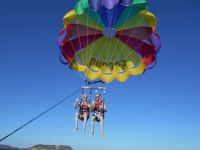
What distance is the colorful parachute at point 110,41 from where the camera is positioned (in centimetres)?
1096

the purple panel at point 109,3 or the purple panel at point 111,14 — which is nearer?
the purple panel at point 109,3

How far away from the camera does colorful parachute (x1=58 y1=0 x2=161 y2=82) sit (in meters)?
11.0

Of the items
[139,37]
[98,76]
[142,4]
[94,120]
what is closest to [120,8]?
[142,4]

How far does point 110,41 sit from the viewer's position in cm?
1215

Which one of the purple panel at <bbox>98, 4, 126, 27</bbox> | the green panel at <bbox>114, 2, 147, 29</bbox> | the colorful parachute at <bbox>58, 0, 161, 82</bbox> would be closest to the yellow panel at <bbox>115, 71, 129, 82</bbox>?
the colorful parachute at <bbox>58, 0, 161, 82</bbox>

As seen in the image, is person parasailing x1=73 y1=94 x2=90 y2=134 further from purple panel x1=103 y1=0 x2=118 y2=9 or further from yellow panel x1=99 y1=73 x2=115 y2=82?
purple panel x1=103 y1=0 x2=118 y2=9

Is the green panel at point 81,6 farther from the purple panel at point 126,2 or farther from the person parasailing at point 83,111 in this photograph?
the person parasailing at point 83,111

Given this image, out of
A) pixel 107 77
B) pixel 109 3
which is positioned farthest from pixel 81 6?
pixel 107 77

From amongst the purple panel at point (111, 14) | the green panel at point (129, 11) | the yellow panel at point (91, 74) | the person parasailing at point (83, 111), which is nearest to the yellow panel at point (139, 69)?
the yellow panel at point (91, 74)

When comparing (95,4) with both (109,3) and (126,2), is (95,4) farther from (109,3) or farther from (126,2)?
(126,2)

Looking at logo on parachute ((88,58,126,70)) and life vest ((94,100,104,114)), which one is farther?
logo on parachute ((88,58,126,70))

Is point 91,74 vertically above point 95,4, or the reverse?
point 95,4

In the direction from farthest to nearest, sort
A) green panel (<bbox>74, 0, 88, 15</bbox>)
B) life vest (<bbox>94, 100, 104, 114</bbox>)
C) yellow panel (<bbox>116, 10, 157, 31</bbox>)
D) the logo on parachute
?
the logo on parachute < yellow panel (<bbox>116, 10, 157, 31</bbox>) < green panel (<bbox>74, 0, 88, 15</bbox>) < life vest (<bbox>94, 100, 104, 114</bbox>)

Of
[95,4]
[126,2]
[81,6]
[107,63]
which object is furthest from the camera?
[107,63]
